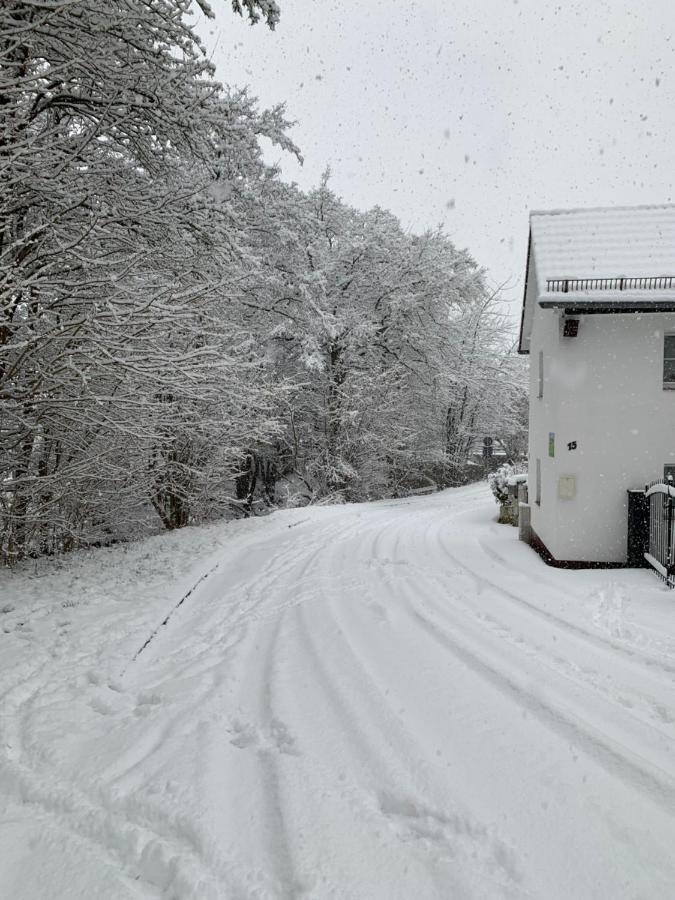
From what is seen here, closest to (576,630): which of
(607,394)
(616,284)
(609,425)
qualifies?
(609,425)

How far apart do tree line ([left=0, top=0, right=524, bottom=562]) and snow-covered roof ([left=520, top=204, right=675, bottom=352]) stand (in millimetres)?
5414

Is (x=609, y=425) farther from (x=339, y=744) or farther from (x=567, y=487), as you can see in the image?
(x=339, y=744)

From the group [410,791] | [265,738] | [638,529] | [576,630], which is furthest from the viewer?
[638,529]

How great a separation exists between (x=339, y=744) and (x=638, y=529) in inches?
279

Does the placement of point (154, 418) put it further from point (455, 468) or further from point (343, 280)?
point (455, 468)

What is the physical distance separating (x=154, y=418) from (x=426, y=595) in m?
4.56

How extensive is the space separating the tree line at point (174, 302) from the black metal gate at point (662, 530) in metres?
6.37

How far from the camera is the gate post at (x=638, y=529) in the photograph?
8.46m

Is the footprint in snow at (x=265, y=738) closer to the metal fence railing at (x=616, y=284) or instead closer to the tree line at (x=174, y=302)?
the tree line at (x=174, y=302)

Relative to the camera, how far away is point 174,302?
757 cm

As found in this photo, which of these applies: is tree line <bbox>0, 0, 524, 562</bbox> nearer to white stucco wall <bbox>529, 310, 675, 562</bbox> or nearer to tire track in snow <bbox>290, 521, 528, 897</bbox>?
tire track in snow <bbox>290, 521, 528, 897</bbox>

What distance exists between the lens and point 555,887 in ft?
7.48

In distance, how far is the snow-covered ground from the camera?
240 cm

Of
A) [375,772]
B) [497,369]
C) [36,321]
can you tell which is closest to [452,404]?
[497,369]
